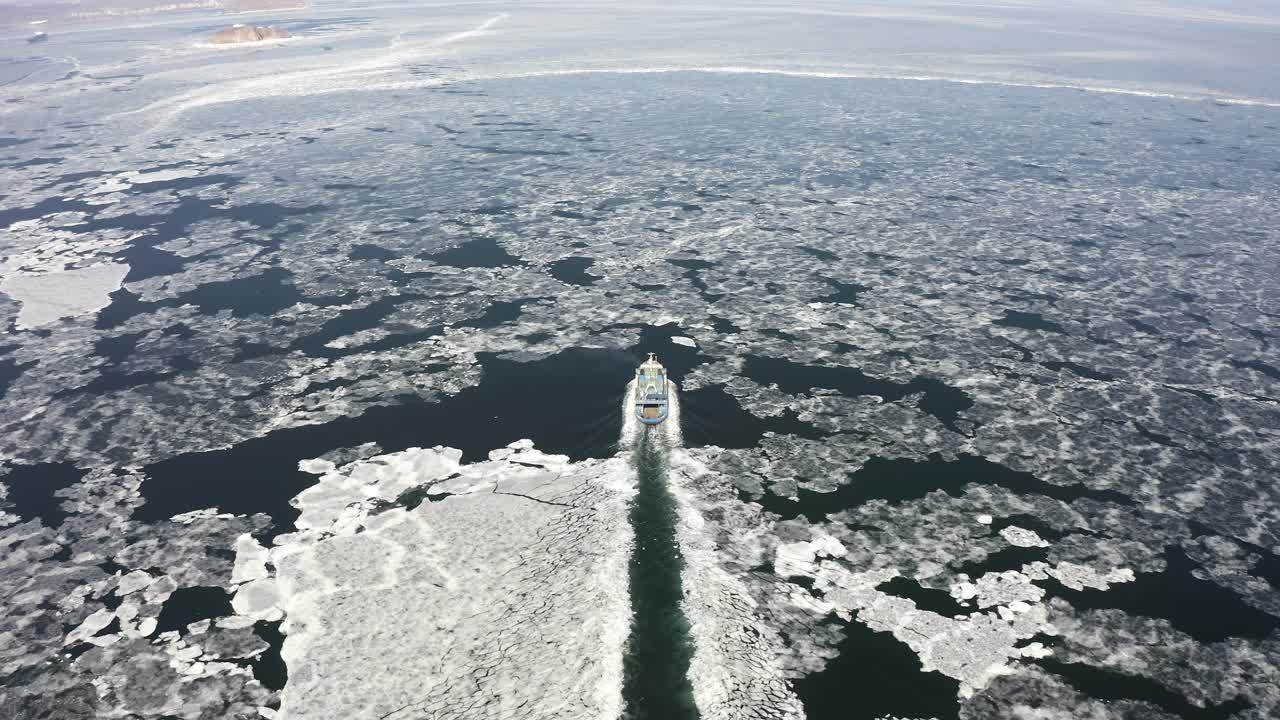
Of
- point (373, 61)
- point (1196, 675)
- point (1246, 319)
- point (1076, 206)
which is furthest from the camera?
point (373, 61)

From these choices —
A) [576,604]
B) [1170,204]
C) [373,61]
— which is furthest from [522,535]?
[373,61]

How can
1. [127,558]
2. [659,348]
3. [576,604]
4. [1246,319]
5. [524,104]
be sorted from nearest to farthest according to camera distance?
[576,604]
[127,558]
[659,348]
[1246,319]
[524,104]

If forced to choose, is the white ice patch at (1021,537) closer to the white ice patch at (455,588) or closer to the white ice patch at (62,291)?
the white ice patch at (455,588)

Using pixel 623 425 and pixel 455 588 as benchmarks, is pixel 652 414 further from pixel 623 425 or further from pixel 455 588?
pixel 455 588

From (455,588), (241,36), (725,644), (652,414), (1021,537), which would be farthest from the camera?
(241,36)

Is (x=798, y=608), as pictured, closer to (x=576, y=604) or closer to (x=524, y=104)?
(x=576, y=604)

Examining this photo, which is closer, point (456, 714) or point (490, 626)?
point (456, 714)

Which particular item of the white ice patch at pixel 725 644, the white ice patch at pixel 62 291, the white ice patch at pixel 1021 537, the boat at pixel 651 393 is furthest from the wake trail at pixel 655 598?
the white ice patch at pixel 62 291

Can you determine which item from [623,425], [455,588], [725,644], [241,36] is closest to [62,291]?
[623,425]
